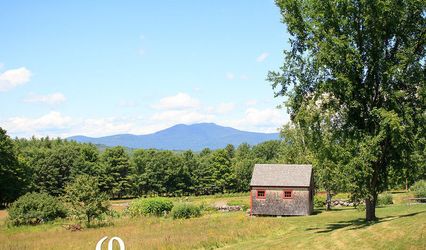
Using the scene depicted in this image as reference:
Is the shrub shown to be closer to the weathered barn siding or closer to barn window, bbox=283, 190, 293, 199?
the weathered barn siding

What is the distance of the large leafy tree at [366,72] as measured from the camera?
2264cm

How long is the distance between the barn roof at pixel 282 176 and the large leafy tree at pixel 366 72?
2125 centimetres

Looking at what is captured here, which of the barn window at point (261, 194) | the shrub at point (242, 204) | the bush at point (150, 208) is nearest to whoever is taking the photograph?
the barn window at point (261, 194)

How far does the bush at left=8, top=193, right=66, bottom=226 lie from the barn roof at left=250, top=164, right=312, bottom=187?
2124 cm

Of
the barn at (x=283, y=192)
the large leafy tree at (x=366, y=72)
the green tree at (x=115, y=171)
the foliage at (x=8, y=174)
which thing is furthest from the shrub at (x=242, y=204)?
the green tree at (x=115, y=171)

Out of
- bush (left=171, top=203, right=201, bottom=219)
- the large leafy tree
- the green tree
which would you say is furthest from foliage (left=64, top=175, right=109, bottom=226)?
the green tree

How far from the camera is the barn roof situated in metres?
46.5

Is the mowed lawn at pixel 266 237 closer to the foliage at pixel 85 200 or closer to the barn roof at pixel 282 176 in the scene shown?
the foliage at pixel 85 200

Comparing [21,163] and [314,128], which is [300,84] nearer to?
[314,128]

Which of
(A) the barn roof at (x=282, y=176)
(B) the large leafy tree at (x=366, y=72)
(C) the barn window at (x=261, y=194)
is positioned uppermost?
(B) the large leafy tree at (x=366, y=72)

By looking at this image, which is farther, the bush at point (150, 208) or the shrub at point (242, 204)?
the shrub at point (242, 204)

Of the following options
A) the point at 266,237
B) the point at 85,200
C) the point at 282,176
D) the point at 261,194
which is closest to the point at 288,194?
the point at 282,176

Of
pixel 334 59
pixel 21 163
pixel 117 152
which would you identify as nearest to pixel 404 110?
pixel 334 59

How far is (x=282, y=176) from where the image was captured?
1860 inches
